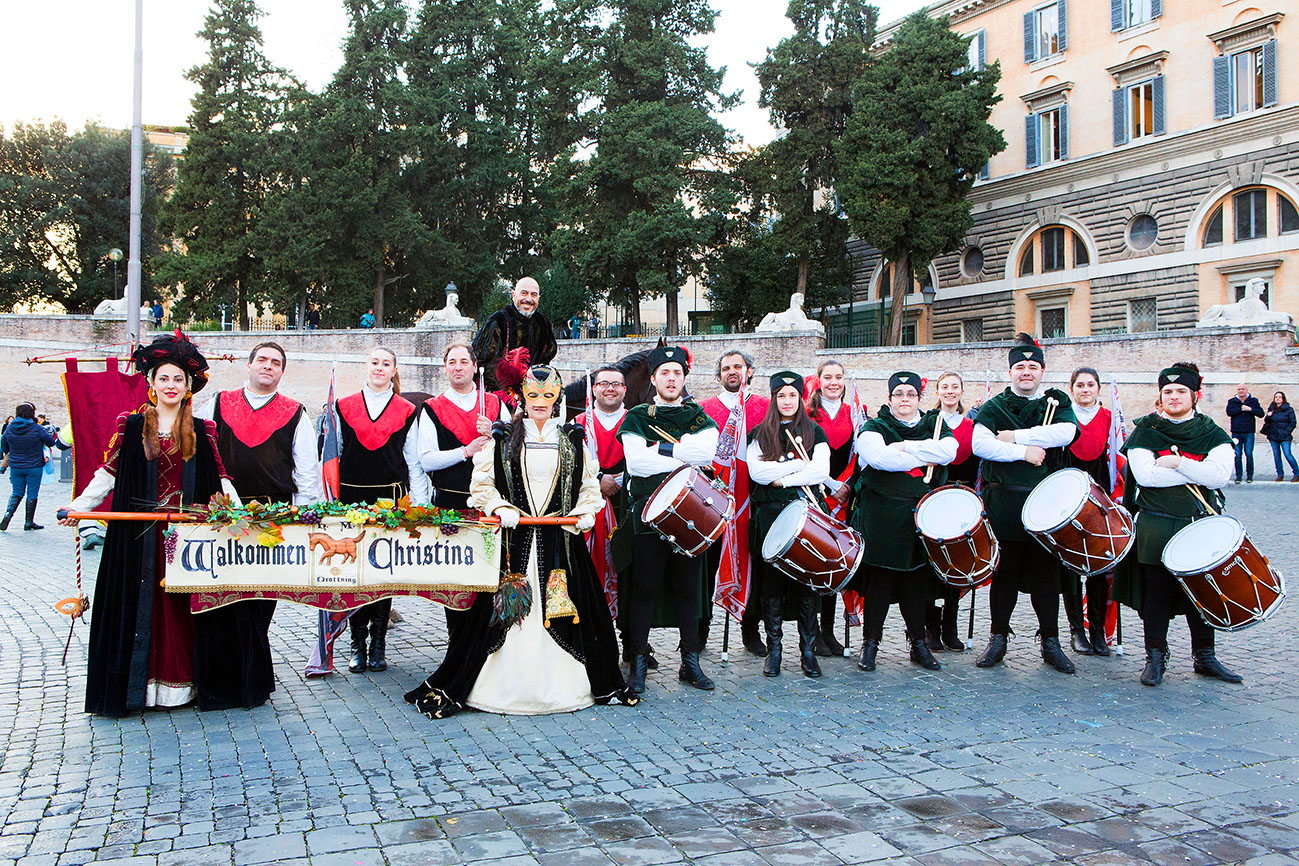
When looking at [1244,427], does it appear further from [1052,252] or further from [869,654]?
[1052,252]

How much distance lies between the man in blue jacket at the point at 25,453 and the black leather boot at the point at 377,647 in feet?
34.1

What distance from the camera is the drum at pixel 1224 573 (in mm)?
6109

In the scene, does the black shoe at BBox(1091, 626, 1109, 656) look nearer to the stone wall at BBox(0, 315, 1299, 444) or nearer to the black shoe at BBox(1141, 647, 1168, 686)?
the black shoe at BBox(1141, 647, 1168, 686)

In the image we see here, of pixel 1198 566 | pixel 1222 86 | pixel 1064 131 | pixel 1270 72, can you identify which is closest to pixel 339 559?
pixel 1198 566

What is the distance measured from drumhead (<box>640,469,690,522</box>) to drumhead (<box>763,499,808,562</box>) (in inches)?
30.2

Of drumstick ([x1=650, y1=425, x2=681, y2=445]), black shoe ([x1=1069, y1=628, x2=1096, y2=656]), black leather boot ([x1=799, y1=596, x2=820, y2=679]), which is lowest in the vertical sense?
black shoe ([x1=1069, y1=628, x2=1096, y2=656])

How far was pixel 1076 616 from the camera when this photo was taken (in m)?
7.62

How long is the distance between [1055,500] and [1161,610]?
3.13ft

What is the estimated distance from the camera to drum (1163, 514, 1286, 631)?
20.0 feet

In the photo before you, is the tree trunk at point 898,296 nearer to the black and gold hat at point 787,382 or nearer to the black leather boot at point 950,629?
the black leather boot at point 950,629

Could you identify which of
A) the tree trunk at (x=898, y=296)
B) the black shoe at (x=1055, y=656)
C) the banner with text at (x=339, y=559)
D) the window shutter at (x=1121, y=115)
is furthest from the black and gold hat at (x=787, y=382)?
the window shutter at (x=1121, y=115)

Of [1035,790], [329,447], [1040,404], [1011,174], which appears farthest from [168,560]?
[1011,174]

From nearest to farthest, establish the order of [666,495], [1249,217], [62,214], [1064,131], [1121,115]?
[666,495], [1249,217], [1121,115], [1064,131], [62,214]

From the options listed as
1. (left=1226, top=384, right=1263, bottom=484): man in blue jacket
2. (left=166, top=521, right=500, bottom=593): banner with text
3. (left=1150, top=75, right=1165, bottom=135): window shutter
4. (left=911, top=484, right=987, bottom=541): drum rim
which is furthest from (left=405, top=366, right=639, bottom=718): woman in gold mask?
(left=1150, top=75, right=1165, bottom=135): window shutter
